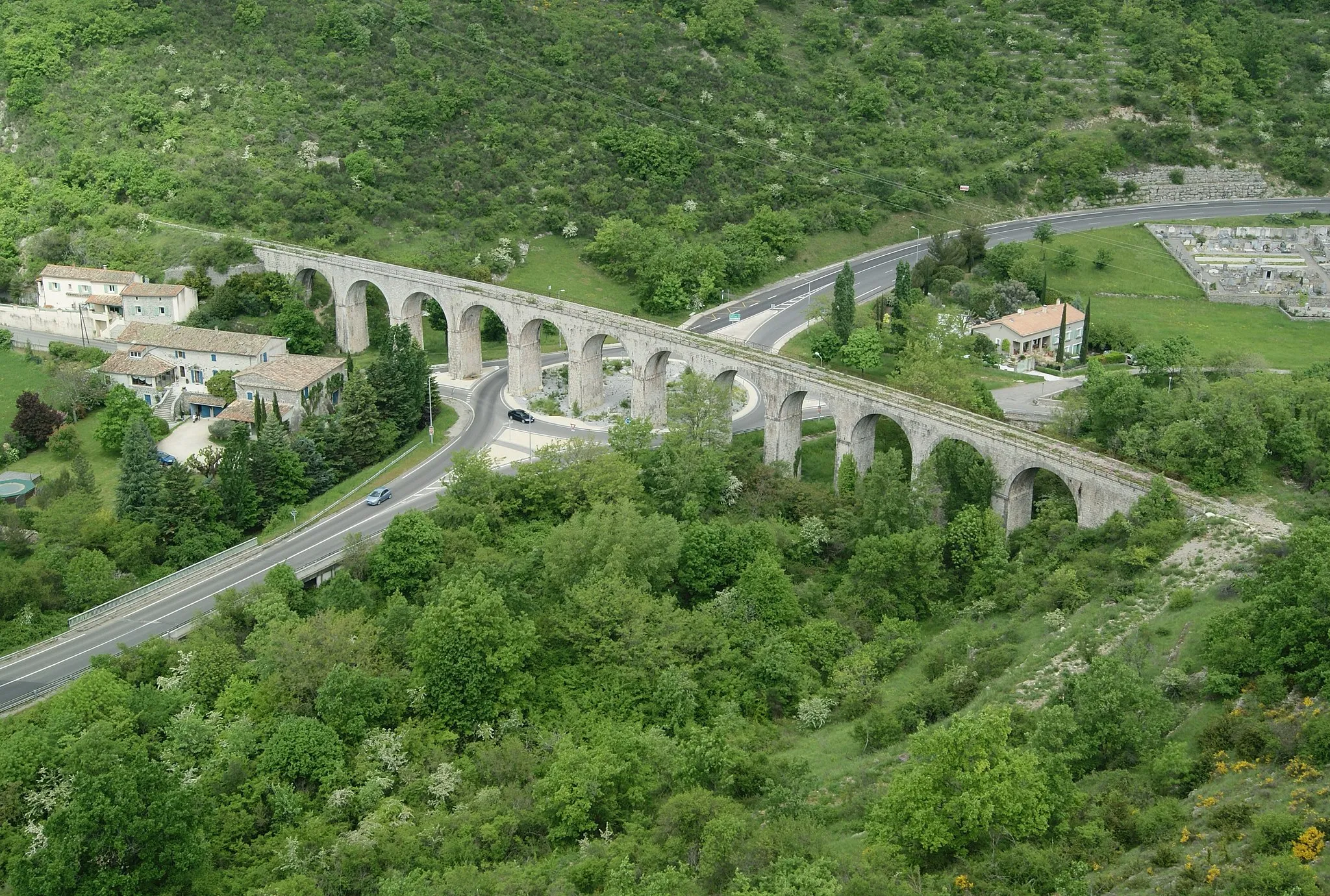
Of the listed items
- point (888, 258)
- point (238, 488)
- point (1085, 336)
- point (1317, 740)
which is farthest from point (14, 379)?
point (1317, 740)

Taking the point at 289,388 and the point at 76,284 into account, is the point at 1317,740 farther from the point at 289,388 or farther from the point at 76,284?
the point at 76,284

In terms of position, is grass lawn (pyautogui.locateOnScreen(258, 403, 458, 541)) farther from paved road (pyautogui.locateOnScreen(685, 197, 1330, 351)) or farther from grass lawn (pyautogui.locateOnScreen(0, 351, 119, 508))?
paved road (pyautogui.locateOnScreen(685, 197, 1330, 351))

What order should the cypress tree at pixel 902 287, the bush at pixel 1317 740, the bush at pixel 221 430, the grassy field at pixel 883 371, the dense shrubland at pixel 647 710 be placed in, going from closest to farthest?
1. the bush at pixel 1317 740
2. the dense shrubland at pixel 647 710
3. the bush at pixel 221 430
4. the grassy field at pixel 883 371
5. the cypress tree at pixel 902 287

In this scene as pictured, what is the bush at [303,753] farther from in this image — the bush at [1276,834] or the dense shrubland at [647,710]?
the bush at [1276,834]

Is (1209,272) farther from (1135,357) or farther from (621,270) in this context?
(621,270)

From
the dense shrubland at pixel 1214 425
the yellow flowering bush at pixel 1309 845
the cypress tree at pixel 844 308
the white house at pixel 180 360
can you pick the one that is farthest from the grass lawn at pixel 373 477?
the yellow flowering bush at pixel 1309 845

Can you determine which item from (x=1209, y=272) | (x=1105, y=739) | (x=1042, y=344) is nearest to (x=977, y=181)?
(x=1209, y=272)
